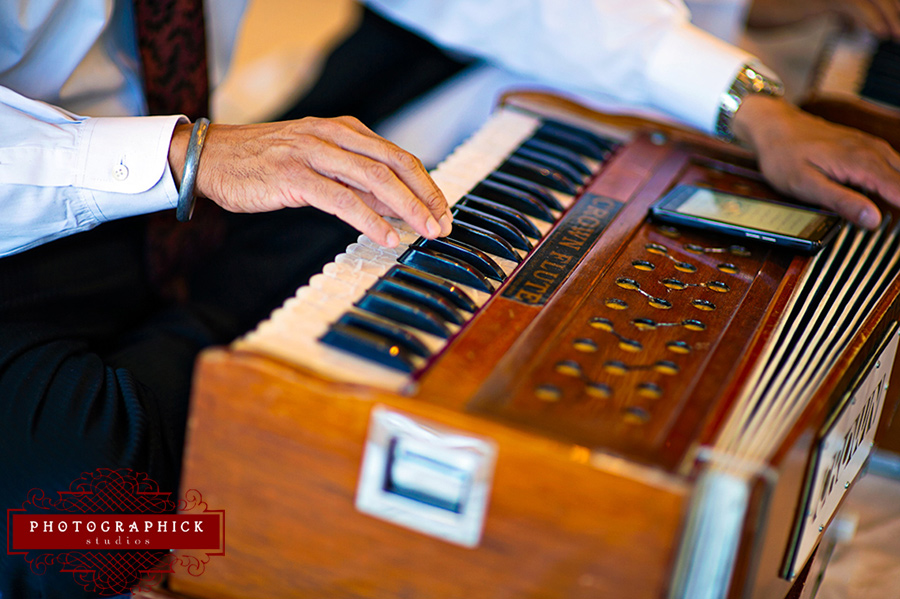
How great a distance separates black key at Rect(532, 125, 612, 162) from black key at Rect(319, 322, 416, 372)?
64 cm

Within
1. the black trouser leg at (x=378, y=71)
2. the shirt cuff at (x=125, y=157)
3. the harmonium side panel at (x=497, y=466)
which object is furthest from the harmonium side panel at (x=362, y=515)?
the black trouser leg at (x=378, y=71)

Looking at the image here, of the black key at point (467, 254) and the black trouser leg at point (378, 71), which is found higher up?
the black trouser leg at point (378, 71)

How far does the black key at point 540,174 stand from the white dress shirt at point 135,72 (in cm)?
34

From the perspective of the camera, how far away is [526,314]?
78 centimetres

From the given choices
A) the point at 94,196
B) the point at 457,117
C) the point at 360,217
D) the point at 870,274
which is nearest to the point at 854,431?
the point at 870,274

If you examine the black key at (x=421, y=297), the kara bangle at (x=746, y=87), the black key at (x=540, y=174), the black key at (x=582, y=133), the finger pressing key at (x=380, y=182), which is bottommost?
the black key at (x=421, y=297)

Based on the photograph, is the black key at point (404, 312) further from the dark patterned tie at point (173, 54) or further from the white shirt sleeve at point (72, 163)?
the dark patterned tie at point (173, 54)

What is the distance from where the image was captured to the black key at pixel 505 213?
963mm

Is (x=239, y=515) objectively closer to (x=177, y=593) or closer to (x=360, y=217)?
(x=177, y=593)

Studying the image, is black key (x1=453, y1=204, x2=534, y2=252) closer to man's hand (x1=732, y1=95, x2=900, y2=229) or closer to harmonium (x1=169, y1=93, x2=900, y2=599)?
harmonium (x1=169, y1=93, x2=900, y2=599)

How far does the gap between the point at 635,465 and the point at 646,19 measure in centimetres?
100

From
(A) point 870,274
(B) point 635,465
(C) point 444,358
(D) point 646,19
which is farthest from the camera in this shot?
(D) point 646,19

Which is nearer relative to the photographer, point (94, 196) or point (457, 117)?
point (94, 196)

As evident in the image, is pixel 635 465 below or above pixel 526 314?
below
